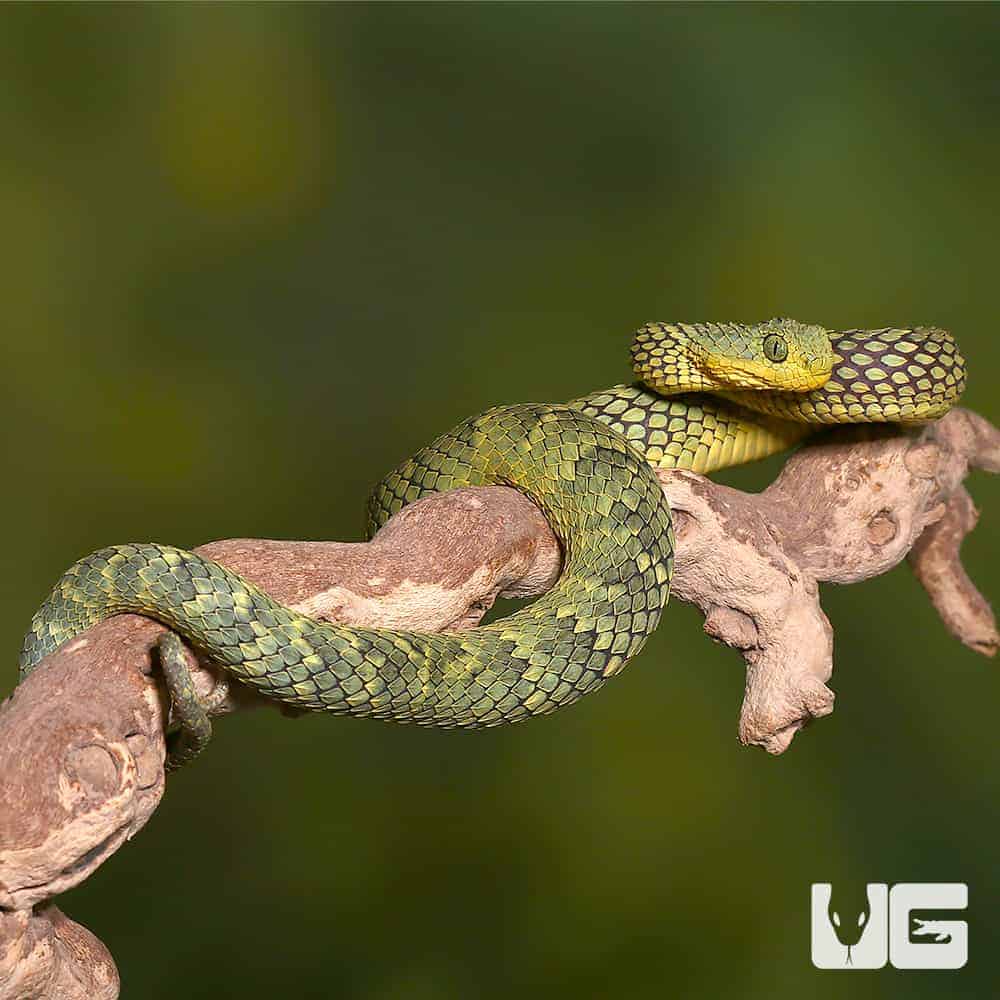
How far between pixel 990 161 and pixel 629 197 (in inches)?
A: 46.3

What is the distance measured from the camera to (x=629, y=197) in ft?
14.0

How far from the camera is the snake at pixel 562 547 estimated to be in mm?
1588

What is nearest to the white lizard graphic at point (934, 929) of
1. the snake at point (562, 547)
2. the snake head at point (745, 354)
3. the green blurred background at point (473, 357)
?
the green blurred background at point (473, 357)

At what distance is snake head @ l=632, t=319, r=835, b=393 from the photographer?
2111mm

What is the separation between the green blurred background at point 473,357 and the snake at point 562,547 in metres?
1.75

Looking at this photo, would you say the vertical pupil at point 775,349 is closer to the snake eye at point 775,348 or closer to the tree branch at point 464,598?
the snake eye at point 775,348

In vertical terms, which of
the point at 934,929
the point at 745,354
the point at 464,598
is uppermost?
the point at 745,354

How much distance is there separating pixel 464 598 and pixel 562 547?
208 mm

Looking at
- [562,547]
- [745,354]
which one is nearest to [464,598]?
[562,547]

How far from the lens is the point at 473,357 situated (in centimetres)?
425

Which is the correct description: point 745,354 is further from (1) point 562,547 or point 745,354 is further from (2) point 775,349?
(1) point 562,547

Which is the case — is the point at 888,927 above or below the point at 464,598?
below

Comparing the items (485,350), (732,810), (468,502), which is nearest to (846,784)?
(732,810)

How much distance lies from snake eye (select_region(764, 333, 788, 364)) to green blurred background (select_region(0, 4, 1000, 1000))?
1.93m
